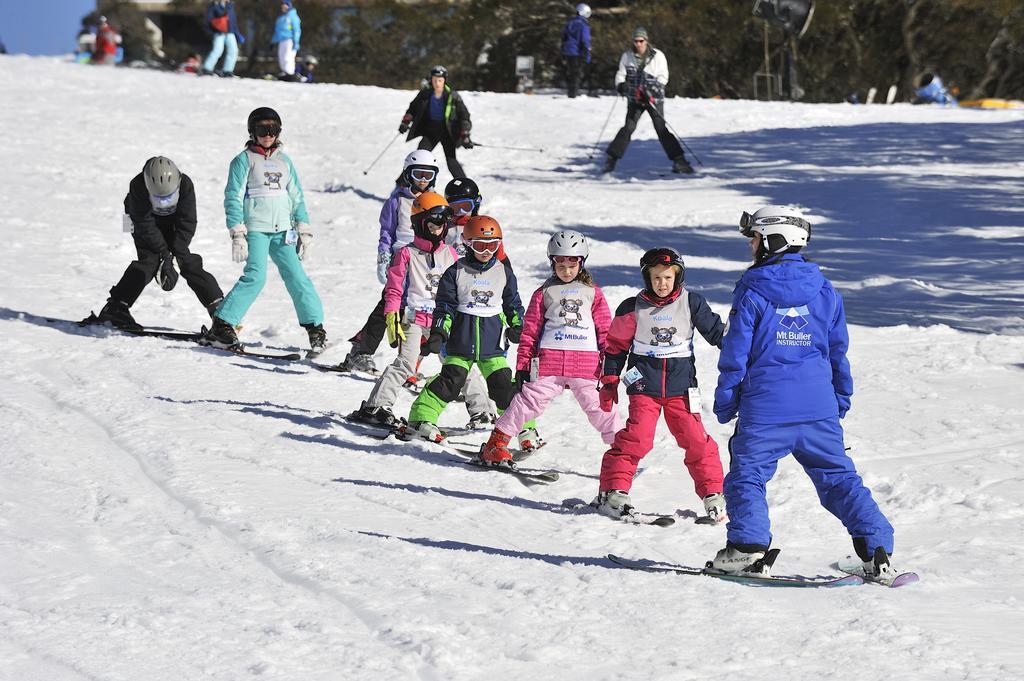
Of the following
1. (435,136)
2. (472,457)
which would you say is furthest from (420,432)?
(435,136)

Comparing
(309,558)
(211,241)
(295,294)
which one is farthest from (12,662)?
(211,241)

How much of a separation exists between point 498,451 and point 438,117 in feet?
29.8

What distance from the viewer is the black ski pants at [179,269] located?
36.8 ft

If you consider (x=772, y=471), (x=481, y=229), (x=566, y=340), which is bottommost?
(x=772, y=471)

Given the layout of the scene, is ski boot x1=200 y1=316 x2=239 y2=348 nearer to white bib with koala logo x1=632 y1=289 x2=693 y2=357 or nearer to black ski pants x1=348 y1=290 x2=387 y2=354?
black ski pants x1=348 y1=290 x2=387 y2=354

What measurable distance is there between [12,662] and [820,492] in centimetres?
340

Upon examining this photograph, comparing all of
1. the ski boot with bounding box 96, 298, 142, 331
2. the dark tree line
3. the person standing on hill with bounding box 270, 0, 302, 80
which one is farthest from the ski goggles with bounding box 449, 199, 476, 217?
the dark tree line

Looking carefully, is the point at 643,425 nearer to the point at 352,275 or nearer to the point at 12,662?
the point at 12,662

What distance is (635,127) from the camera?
18.5 metres

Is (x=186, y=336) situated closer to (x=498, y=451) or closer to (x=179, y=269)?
(x=179, y=269)

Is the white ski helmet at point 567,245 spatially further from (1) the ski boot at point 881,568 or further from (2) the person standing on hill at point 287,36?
(2) the person standing on hill at point 287,36

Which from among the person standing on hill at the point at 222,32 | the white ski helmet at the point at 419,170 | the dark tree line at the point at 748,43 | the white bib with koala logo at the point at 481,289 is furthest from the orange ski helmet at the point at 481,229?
the dark tree line at the point at 748,43

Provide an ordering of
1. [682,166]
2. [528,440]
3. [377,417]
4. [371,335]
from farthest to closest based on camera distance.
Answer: [682,166] < [371,335] < [377,417] < [528,440]

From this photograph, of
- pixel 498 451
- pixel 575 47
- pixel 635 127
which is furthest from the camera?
pixel 575 47
